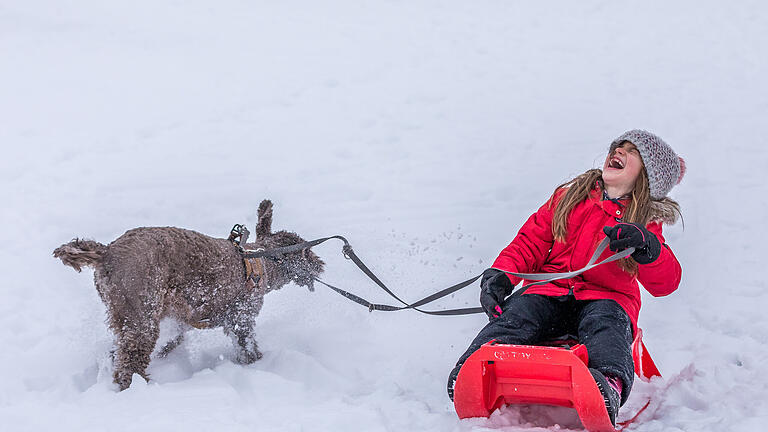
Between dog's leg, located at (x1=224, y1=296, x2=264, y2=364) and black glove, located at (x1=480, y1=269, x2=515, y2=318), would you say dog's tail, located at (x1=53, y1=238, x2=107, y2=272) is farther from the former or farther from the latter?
black glove, located at (x1=480, y1=269, x2=515, y2=318)

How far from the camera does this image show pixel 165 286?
381 cm

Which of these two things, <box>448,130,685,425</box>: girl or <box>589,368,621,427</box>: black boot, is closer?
<box>589,368,621,427</box>: black boot

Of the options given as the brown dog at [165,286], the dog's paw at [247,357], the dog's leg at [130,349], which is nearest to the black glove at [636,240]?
the brown dog at [165,286]

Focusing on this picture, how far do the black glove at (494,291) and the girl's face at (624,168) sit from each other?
0.84m

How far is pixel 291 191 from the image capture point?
7152 millimetres

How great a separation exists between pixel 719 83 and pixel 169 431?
30.7ft

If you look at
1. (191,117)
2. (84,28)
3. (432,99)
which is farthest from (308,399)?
(84,28)

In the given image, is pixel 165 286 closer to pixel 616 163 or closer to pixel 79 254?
pixel 79 254

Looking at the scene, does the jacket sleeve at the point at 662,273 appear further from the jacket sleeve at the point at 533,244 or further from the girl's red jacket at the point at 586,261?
the jacket sleeve at the point at 533,244

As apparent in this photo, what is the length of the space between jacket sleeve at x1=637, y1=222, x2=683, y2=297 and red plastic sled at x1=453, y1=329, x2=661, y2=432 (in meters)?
0.66

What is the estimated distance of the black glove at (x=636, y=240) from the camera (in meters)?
3.19

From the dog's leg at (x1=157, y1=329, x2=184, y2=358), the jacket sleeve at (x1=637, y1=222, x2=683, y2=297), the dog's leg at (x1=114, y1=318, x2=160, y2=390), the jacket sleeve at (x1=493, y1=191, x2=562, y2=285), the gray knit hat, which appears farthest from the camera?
the dog's leg at (x1=157, y1=329, x2=184, y2=358)

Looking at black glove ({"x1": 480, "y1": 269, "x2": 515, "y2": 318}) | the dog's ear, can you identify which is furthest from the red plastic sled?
the dog's ear

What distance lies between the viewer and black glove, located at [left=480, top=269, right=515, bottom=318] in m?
3.44
